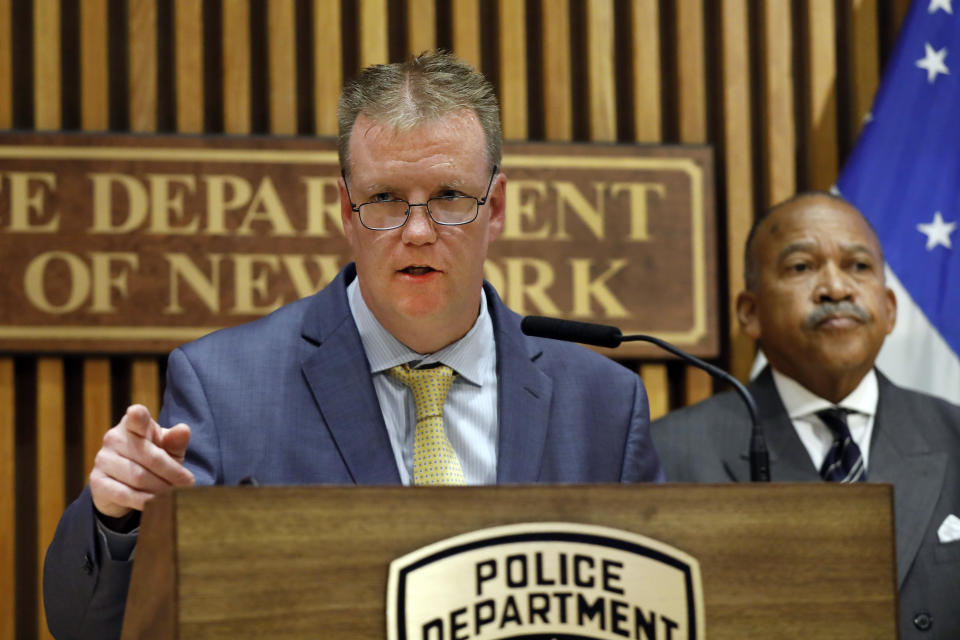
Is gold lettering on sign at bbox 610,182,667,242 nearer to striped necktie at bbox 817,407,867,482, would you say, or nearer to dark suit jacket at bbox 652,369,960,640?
dark suit jacket at bbox 652,369,960,640

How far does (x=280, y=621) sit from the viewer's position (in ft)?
3.97

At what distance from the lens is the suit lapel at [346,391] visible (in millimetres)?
1820

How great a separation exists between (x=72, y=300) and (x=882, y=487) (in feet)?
7.76

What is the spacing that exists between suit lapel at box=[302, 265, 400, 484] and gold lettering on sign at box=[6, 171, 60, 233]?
1416 millimetres

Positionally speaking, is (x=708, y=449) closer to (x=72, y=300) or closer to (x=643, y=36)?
(x=643, y=36)

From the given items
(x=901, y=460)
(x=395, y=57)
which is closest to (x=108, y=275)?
(x=395, y=57)

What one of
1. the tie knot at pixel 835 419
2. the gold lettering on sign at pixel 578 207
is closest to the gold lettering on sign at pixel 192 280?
the gold lettering on sign at pixel 578 207

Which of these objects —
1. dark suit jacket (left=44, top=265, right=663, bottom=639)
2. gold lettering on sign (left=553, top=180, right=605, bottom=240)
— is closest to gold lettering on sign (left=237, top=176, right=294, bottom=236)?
gold lettering on sign (left=553, top=180, right=605, bottom=240)

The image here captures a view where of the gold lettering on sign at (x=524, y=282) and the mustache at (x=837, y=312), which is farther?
the gold lettering on sign at (x=524, y=282)

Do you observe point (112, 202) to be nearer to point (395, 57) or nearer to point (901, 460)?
point (395, 57)

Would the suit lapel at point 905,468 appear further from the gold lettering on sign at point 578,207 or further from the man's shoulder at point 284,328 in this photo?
the man's shoulder at point 284,328

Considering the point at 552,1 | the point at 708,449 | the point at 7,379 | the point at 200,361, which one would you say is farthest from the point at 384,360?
the point at 552,1

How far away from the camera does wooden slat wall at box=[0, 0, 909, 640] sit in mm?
3168

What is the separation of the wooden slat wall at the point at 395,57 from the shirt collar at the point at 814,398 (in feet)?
1.32
